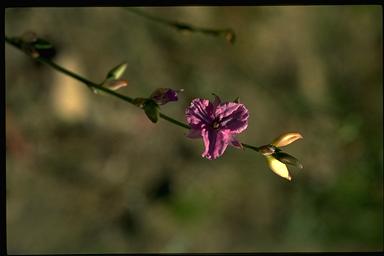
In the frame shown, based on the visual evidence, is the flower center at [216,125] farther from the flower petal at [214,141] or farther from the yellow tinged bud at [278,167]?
the yellow tinged bud at [278,167]

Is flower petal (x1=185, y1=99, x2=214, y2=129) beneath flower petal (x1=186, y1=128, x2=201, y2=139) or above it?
above

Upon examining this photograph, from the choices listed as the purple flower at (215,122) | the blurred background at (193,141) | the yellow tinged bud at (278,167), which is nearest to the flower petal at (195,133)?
the purple flower at (215,122)

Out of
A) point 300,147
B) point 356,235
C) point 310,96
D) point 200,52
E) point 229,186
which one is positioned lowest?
point 356,235

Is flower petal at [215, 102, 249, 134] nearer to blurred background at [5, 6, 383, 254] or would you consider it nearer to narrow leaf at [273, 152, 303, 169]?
narrow leaf at [273, 152, 303, 169]

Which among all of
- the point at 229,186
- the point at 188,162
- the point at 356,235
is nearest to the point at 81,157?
the point at 188,162

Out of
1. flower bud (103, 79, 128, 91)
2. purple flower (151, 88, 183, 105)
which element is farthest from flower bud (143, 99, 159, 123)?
flower bud (103, 79, 128, 91)

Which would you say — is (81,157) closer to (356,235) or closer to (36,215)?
(36,215)
